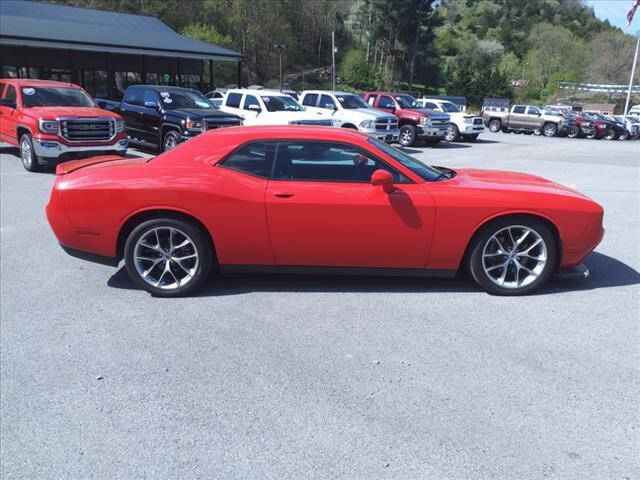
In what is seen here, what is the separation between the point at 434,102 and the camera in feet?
76.4

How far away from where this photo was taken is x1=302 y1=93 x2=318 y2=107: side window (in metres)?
17.9

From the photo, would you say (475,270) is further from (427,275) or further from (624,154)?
(624,154)

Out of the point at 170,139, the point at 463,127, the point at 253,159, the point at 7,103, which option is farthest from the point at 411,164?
the point at 463,127

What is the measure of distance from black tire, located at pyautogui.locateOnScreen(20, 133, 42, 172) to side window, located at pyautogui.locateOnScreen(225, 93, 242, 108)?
592 cm

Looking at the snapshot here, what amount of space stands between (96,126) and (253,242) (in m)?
8.62

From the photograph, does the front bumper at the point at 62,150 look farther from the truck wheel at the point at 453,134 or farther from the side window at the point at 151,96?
the truck wheel at the point at 453,134

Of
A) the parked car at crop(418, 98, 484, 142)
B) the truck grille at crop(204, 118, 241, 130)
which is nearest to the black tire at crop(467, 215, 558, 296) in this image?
the truck grille at crop(204, 118, 241, 130)

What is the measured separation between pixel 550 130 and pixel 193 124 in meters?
23.7

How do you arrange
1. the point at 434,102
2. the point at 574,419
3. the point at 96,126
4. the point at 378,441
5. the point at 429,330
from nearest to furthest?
1. the point at 378,441
2. the point at 574,419
3. the point at 429,330
4. the point at 96,126
5. the point at 434,102

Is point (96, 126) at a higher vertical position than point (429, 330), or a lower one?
higher

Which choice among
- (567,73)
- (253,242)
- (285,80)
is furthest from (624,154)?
(285,80)

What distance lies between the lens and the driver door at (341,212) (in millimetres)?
4465

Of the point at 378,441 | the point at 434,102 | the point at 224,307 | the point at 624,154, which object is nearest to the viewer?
the point at 378,441

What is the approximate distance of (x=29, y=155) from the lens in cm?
1151
